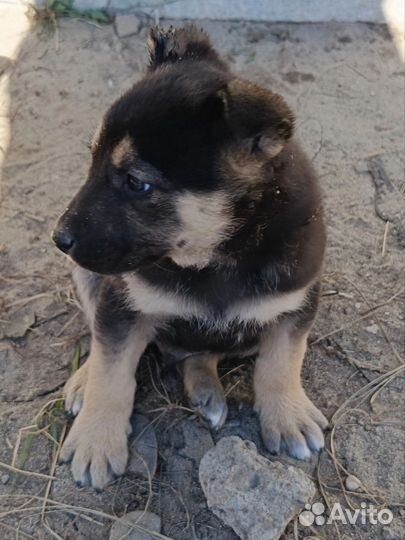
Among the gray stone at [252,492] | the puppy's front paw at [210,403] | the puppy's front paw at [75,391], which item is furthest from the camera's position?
the puppy's front paw at [75,391]

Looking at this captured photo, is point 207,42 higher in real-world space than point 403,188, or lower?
higher

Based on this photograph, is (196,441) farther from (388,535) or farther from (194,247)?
(194,247)

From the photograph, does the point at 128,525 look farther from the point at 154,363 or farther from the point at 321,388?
the point at 321,388

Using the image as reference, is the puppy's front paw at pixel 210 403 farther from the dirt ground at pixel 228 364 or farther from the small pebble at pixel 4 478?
the small pebble at pixel 4 478

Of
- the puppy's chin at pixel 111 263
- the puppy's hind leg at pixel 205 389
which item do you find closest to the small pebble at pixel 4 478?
the puppy's hind leg at pixel 205 389

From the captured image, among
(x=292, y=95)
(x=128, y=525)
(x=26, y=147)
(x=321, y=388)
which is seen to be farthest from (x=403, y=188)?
(x=128, y=525)

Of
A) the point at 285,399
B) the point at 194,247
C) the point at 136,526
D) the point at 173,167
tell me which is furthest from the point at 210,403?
the point at 173,167

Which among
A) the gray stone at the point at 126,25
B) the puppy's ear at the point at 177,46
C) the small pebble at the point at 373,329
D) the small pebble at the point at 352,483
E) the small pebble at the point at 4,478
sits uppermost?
the puppy's ear at the point at 177,46
